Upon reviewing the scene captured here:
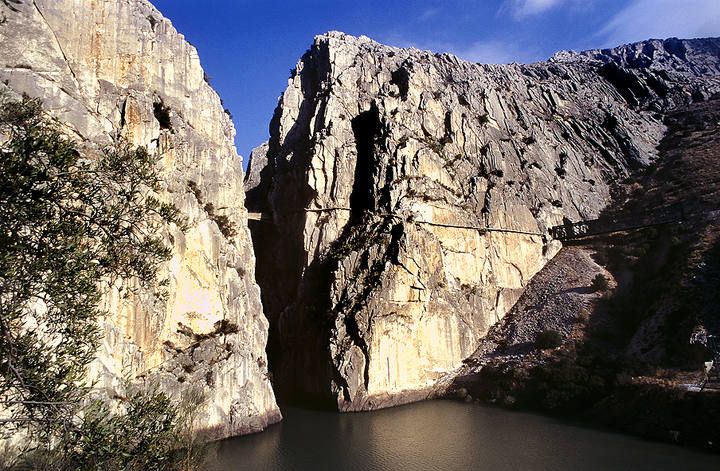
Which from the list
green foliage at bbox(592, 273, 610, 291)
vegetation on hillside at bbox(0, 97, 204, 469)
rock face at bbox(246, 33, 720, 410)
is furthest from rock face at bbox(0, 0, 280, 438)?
green foliage at bbox(592, 273, 610, 291)

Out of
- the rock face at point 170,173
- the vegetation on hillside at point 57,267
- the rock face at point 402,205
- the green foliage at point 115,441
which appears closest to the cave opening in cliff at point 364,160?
the rock face at point 402,205

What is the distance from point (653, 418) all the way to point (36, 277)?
35233 millimetres

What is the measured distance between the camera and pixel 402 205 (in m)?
51.1

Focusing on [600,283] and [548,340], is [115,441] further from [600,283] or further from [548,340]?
[600,283]

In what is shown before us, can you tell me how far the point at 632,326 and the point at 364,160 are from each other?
32.4m

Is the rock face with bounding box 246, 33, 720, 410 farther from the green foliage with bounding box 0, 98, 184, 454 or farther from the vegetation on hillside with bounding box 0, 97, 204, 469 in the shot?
the green foliage with bounding box 0, 98, 184, 454

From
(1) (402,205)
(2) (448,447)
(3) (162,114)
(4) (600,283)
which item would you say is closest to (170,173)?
(3) (162,114)

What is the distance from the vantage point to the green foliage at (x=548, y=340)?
4556 cm

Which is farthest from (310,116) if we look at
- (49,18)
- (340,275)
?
(49,18)

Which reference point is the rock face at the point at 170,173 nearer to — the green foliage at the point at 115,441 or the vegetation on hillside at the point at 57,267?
the green foliage at the point at 115,441

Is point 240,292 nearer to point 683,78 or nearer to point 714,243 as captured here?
point 714,243

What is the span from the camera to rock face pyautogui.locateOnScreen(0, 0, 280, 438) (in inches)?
1145

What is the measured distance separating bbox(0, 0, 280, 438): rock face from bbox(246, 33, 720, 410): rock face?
967 cm

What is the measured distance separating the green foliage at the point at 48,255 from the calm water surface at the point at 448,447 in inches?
813
